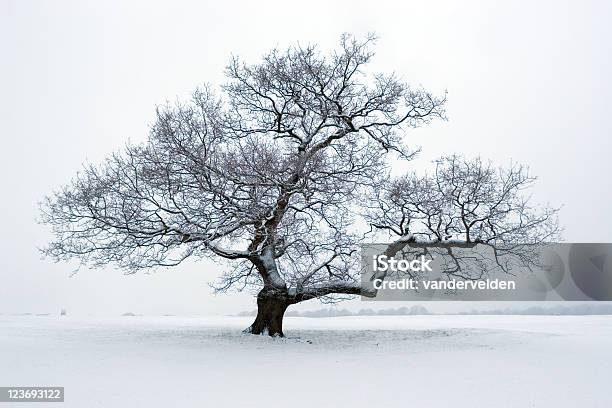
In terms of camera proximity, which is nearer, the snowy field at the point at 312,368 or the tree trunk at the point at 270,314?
the snowy field at the point at 312,368

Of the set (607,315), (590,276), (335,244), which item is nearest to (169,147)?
(335,244)

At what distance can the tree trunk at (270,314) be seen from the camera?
20156mm

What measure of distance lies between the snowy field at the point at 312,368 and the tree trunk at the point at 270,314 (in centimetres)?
74

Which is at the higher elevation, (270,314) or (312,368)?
(270,314)

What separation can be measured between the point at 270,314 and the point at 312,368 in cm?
745

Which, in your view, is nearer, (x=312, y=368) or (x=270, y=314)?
(x=312, y=368)

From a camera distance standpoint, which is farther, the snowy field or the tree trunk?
the tree trunk

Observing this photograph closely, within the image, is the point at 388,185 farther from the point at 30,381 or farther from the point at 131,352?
the point at 30,381

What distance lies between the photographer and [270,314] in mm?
20312

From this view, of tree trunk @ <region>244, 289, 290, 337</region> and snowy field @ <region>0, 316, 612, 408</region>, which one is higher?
tree trunk @ <region>244, 289, 290, 337</region>

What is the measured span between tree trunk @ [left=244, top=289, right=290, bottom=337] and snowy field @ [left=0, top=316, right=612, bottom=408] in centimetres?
74

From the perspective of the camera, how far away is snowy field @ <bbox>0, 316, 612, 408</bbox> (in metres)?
9.61

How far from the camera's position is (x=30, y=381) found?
10.7 m

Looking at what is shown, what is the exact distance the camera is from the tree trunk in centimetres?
2016
